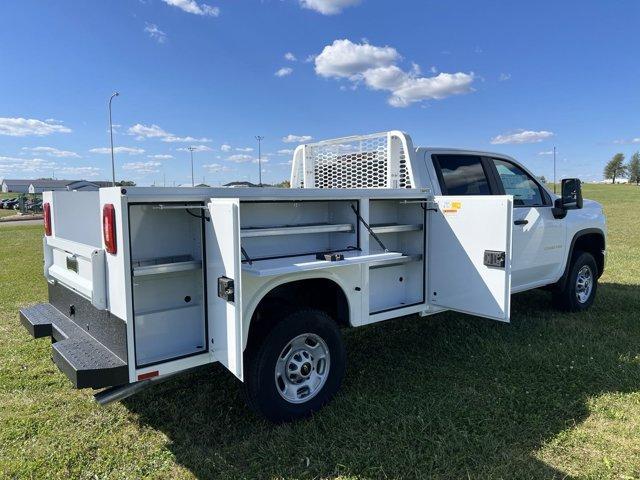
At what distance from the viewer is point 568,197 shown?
549cm

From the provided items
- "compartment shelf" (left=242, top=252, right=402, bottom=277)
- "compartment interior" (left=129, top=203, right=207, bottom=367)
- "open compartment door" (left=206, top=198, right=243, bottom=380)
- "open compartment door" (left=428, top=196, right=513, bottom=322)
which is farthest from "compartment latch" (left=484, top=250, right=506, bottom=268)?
"compartment interior" (left=129, top=203, right=207, bottom=367)

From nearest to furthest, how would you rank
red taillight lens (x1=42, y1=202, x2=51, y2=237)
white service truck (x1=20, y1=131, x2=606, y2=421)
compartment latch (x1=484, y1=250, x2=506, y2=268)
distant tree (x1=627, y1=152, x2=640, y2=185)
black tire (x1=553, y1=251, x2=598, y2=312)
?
1. white service truck (x1=20, y1=131, x2=606, y2=421)
2. compartment latch (x1=484, y1=250, x2=506, y2=268)
3. red taillight lens (x1=42, y1=202, x2=51, y2=237)
4. black tire (x1=553, y1=251, x2=598, y2=312)
5. distant tree (x1=627, y1=152, x2=640, y2=185)

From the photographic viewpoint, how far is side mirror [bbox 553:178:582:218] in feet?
17.6

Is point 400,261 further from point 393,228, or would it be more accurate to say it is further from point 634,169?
point 634,169

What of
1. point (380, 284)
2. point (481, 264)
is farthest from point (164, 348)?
point (481, 264)

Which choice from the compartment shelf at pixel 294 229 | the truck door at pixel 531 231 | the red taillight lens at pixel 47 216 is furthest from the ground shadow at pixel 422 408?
the red taillight lens at pixel 47 216

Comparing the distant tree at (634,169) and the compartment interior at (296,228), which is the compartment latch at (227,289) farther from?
the distant tree at (634,169)

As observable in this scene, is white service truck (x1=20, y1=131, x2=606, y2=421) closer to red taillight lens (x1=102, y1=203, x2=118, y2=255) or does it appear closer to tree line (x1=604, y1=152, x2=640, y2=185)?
red taillight lens (x1=102, y1=203, x2=118, y2=255)

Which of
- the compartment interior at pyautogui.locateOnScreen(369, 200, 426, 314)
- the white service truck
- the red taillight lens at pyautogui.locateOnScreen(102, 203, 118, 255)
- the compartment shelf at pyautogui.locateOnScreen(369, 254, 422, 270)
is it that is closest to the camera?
the red taillight lens at pyautogui.locateOnScreen(102, 203, 118, 255)

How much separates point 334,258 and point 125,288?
4.57ft

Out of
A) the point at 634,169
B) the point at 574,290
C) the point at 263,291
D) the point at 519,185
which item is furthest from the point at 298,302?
the point at 634,169

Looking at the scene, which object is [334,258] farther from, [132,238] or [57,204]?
[57,204]

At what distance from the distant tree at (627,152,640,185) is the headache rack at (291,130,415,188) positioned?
132 meters

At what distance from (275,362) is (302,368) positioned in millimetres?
293
